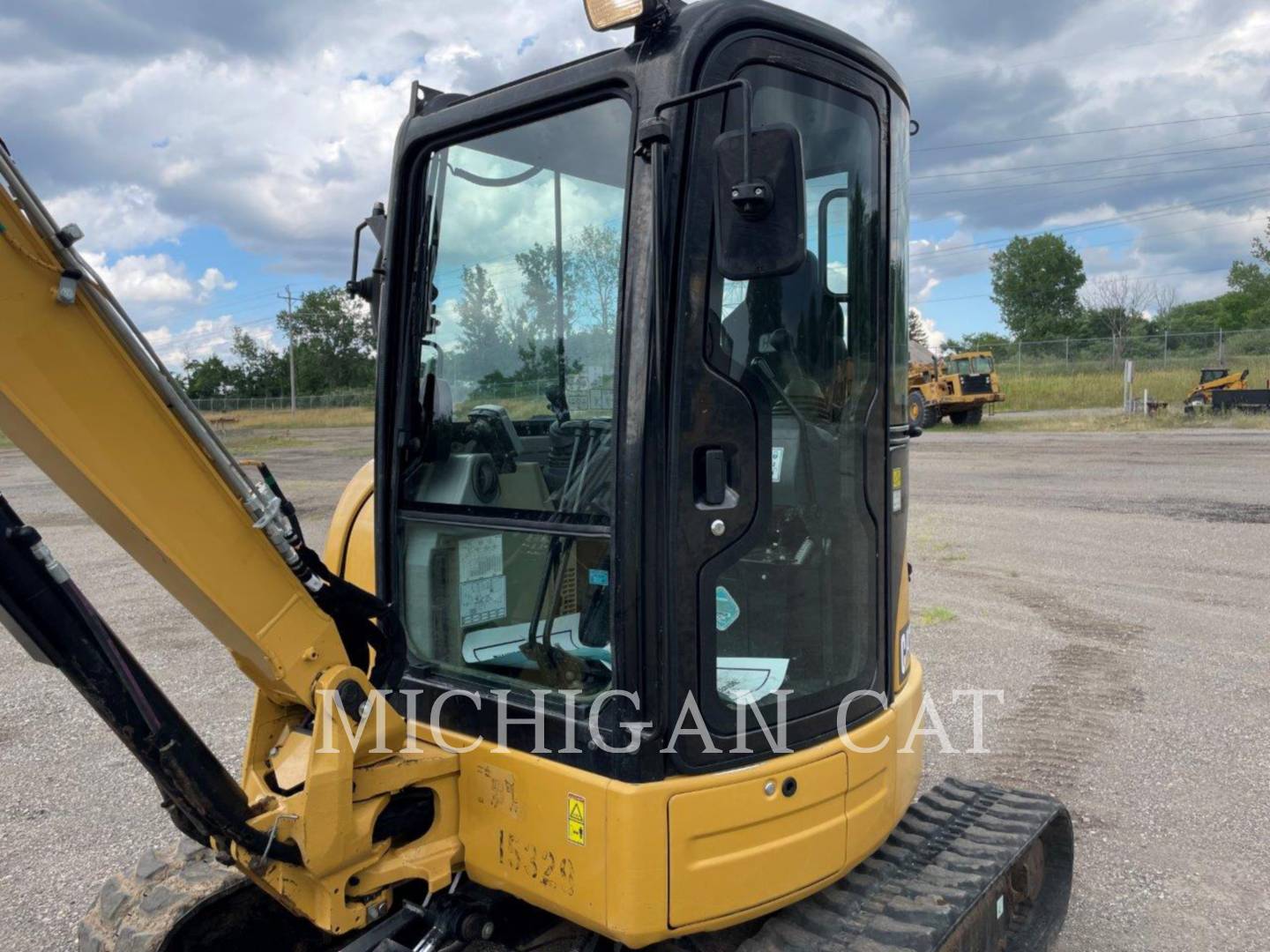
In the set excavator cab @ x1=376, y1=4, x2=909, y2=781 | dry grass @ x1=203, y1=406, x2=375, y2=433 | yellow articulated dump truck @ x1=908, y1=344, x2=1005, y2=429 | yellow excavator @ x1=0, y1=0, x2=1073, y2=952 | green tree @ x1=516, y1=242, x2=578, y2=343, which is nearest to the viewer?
yellow excavator @ x1=0, y1=0, x2=1073, y2=952

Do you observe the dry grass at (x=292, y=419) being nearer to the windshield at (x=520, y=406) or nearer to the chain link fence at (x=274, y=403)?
the chain link fence at (x=274, y=403)

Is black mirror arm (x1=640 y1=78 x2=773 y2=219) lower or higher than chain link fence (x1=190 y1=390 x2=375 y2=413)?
higher

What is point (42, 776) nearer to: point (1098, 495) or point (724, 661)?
point (724, 661)

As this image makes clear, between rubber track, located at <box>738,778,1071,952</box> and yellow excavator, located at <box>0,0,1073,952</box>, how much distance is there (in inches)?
0.6

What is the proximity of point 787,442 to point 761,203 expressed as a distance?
63 centimetres

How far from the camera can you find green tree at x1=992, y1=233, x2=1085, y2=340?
7000 cm

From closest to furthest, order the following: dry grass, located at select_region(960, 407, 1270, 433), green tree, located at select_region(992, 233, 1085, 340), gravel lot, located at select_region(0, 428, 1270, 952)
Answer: gravel lot, located at select_region(0, 428, 1270, 952), dry grass, located at select_region(960, 407, 1270, 433), green tree, located at select_region(992, 233, 1085, 340)

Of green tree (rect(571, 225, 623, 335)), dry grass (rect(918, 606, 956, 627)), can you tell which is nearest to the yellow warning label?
green tree (rect(571, 225, 623, 335))

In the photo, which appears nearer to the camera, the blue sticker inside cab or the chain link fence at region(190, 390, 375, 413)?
the blue sticker inside cab

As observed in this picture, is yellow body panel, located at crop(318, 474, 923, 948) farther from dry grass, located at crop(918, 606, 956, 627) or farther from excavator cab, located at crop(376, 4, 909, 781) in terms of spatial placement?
dry grass, located at crop(918, 606, 956, 627)

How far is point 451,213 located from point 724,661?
1336 millimetres

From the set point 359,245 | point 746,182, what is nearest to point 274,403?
point 359,245

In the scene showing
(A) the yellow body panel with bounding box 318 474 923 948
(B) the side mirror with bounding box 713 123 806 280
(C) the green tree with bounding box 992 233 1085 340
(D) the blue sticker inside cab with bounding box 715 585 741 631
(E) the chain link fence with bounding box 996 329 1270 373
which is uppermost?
(C) the green tree with bounding box 992 233 1085 340

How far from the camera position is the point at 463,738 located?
2.51m
